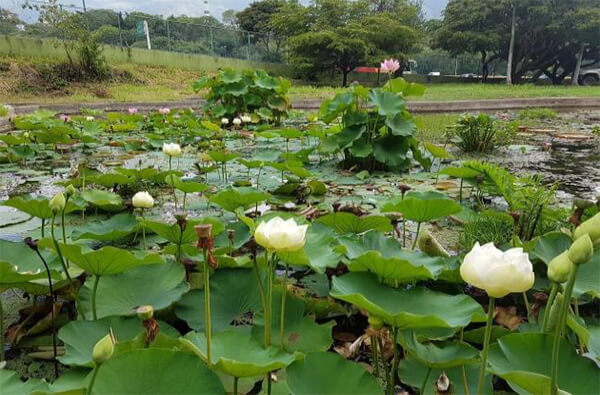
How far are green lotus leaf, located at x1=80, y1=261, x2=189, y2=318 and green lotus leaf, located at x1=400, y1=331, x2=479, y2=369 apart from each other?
0.39 meters

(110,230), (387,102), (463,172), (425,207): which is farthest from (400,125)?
(110,230)

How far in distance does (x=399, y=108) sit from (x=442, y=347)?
5.62 ft

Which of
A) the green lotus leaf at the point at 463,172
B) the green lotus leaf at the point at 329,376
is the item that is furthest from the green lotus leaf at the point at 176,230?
the green lotus leaf at the point at 463,172

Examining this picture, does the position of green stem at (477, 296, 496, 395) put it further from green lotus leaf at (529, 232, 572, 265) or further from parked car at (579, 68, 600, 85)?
parked car at (579, 68, 600, 85)

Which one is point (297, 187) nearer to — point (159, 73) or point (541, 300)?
point (541, 300)

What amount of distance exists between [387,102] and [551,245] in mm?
1497

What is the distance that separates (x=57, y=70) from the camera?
889cm

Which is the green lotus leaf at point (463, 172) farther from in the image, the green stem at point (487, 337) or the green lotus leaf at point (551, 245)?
the green stem at point (487, 337)

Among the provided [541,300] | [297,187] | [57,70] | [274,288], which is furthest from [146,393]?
[57,70]

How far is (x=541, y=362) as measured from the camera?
59 centimetres

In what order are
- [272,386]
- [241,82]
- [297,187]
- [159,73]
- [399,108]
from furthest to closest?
1. [159,73]
2. [241,82]
3. [399,108]
4. [297,187]
5. [272,386]

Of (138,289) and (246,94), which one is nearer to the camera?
(138,289)

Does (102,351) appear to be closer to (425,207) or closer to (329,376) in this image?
(329,376)

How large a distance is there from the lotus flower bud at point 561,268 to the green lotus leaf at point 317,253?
13.2 inches
